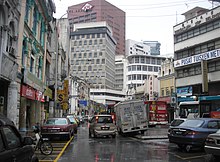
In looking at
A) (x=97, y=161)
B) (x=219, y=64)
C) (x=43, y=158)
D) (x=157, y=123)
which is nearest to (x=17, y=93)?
(x=43, y=158)

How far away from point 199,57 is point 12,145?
39.6 m

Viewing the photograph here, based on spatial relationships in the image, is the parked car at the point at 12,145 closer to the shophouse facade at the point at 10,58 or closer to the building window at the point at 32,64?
the shophouse facade at the point at 10,58

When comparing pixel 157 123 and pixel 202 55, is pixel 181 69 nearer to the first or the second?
pixel 202 55

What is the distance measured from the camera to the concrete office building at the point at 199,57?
39.1 m

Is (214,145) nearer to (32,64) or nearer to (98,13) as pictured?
(32,64)

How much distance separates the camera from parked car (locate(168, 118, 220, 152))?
13.0 m

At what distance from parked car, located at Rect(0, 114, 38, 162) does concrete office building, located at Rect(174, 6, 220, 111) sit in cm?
3530

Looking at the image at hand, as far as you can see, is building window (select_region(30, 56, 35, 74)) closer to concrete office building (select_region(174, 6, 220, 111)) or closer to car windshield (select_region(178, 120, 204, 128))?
car windshield (select_region(178, 120, 204, 128))

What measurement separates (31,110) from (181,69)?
2823cm

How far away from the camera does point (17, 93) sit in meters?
18.0

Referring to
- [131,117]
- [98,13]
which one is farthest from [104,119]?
[98,13]

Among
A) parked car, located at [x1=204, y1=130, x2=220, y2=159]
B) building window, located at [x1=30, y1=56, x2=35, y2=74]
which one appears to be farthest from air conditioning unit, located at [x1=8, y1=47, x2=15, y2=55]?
parked car, located at [x1=204, y1=130, x2=220, y2=159]

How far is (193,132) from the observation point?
42.7 feet

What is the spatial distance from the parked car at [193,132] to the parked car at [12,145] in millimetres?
8551
